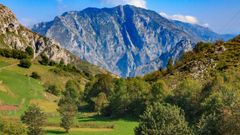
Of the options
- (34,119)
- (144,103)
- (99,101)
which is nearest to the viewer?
(34,119)

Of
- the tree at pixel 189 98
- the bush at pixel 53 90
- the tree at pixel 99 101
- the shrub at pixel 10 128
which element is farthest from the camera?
the bush at pixel 53 90

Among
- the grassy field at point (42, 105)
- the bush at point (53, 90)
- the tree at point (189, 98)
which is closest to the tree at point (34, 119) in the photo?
the grassy field at point (42, 105)

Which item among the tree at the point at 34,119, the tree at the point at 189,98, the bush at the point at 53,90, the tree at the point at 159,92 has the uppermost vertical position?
the bush at the point at 53,90

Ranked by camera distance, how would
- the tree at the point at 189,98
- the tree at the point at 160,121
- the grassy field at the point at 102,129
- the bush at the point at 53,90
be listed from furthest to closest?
1. the bush at the point at 53,90
2. the tree at the point at 189,98
3. the grassy field at the point at 102,129
4. the tree at the point at 160,121

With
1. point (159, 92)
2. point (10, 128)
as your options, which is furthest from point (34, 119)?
point (159, 92)

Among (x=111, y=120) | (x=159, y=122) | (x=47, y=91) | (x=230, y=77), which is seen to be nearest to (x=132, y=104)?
(x=111, y=120)

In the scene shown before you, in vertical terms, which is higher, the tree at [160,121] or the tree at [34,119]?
the tree at [34,119]

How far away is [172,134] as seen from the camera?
5538 centimetres

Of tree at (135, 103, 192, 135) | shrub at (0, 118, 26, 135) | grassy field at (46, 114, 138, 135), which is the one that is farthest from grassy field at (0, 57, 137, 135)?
tree at (135, 103, 192, 135)

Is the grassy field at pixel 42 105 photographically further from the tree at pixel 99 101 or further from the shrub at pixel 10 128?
the shrub at pixel 10 128

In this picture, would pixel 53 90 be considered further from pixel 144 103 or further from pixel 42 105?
pixel 144 103

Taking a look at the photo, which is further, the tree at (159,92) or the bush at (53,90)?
the bush at (53,90)

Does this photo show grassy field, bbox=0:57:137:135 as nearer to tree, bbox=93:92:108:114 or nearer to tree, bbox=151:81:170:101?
tree, bbox=93:92:108:114

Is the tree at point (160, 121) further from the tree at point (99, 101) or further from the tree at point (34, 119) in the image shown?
the tree at point (99, 101)
